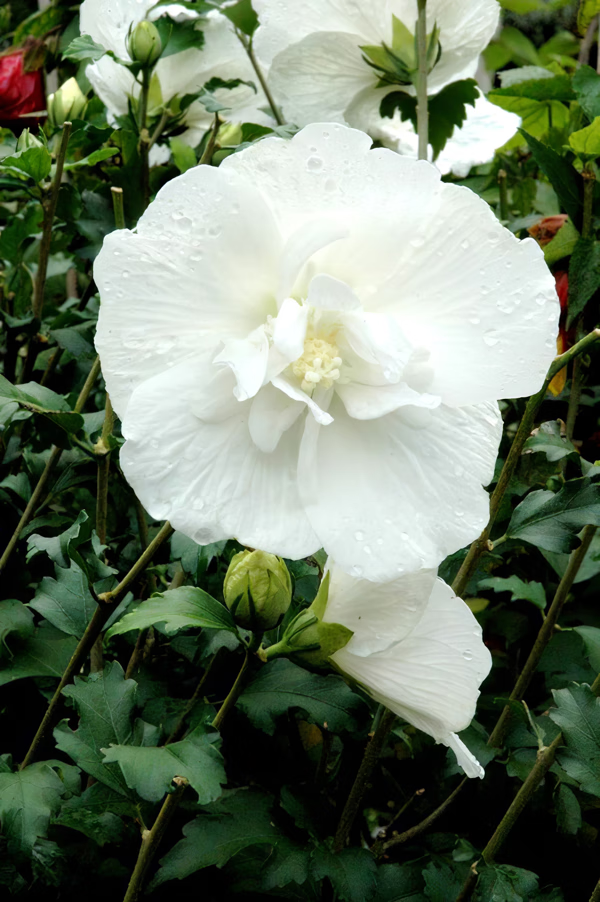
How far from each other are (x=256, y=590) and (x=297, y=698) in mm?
161

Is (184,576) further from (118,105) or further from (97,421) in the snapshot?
(118,105)

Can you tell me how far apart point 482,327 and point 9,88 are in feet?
2.55

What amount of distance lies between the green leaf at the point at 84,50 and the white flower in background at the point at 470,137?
1.00 ft

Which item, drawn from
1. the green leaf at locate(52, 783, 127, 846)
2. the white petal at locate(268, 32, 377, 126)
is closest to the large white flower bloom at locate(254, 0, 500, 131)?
the white petal at locate(268, 32, 377, 126)

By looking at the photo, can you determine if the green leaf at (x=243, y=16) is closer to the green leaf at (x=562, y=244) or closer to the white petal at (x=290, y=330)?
the green leaf at (x=562, y=244)

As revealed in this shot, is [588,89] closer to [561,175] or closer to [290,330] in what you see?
[561,175]

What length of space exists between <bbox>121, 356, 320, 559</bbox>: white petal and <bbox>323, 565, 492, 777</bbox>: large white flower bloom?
77 millimetres

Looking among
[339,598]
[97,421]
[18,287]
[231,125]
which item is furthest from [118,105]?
[339,598]

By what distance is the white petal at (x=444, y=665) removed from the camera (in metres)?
0.50

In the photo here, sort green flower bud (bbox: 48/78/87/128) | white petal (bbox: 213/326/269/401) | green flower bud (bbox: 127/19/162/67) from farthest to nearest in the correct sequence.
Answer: green flower bud (bbox: 48/78/87/128)
green flower bud (bbox: 127/19/162/67)
white petal (bbox: 213/326/269/401)

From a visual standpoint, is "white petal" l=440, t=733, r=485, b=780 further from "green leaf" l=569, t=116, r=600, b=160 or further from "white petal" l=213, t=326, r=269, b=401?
"green leaf" l=569, t=116, r=600, b=160

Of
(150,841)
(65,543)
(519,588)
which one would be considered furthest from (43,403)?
(519,588)

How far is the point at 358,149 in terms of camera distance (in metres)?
0.46

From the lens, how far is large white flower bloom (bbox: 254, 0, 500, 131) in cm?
78
